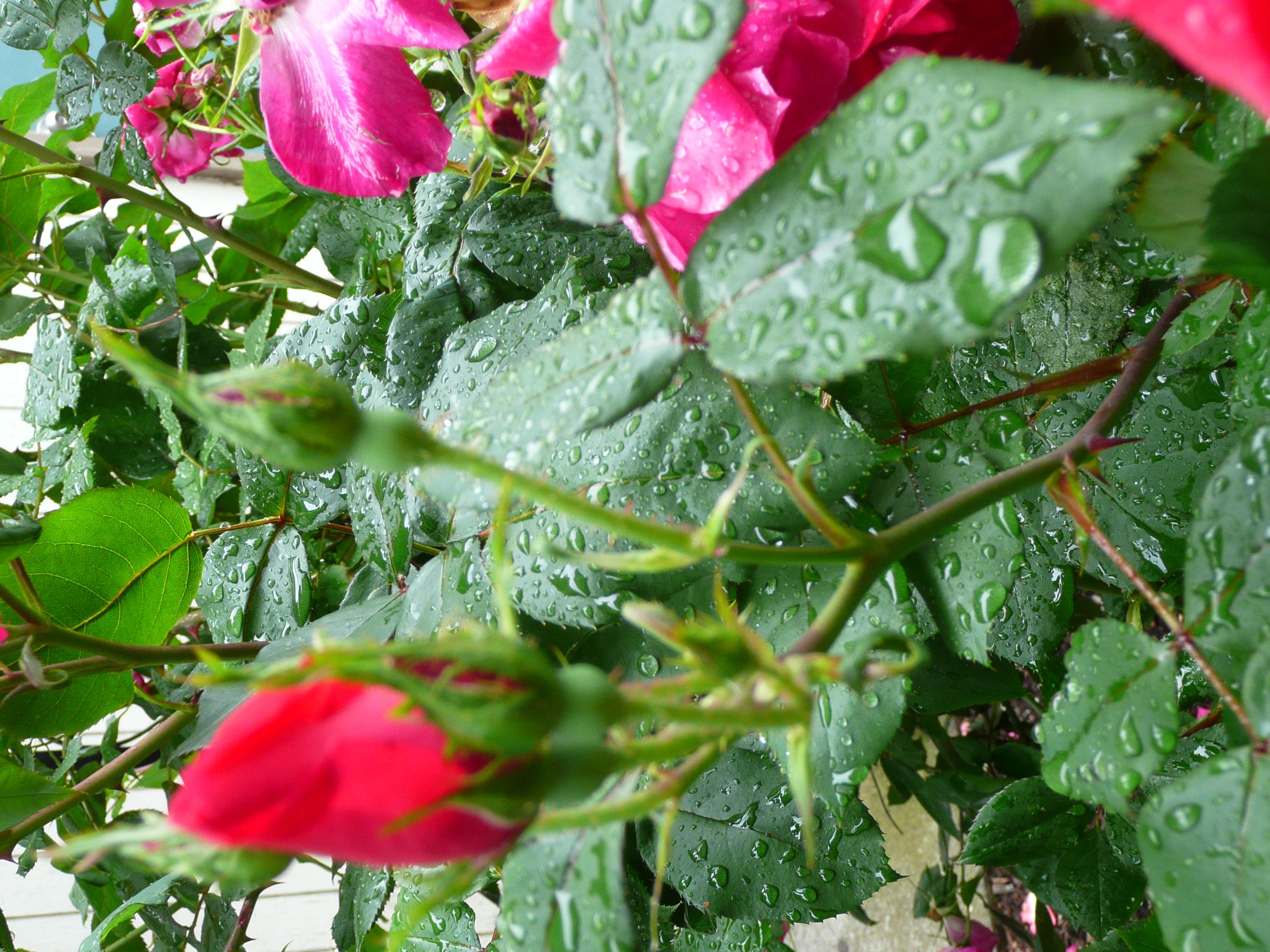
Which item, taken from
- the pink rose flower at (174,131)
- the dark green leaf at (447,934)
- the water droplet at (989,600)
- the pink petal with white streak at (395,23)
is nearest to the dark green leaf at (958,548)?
the water droplet at (989,600)

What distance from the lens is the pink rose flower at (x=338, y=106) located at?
365 millimetres

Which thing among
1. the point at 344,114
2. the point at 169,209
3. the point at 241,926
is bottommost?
the point at 241,926

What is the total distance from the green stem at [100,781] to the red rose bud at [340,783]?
351 millimetres

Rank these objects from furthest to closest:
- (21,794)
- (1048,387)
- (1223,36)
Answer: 1. (21,794)
2. (1048,387)
3. (1223,36)

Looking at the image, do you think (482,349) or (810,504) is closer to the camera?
(810,504)

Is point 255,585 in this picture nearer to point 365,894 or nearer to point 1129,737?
point 365,894

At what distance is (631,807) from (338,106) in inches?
12.9

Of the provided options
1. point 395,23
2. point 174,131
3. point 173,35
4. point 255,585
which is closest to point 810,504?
point 395,23

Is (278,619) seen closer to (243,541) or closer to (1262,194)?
(243,541)

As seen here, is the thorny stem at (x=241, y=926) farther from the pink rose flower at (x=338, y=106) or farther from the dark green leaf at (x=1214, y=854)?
the dark green leaf at (x=1214, y=854)

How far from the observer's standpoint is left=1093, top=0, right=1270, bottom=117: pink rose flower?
94mm

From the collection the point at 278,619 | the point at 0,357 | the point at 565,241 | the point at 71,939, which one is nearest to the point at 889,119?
the point at 565,241

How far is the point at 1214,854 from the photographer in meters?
0.16

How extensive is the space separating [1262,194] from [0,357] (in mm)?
1012
